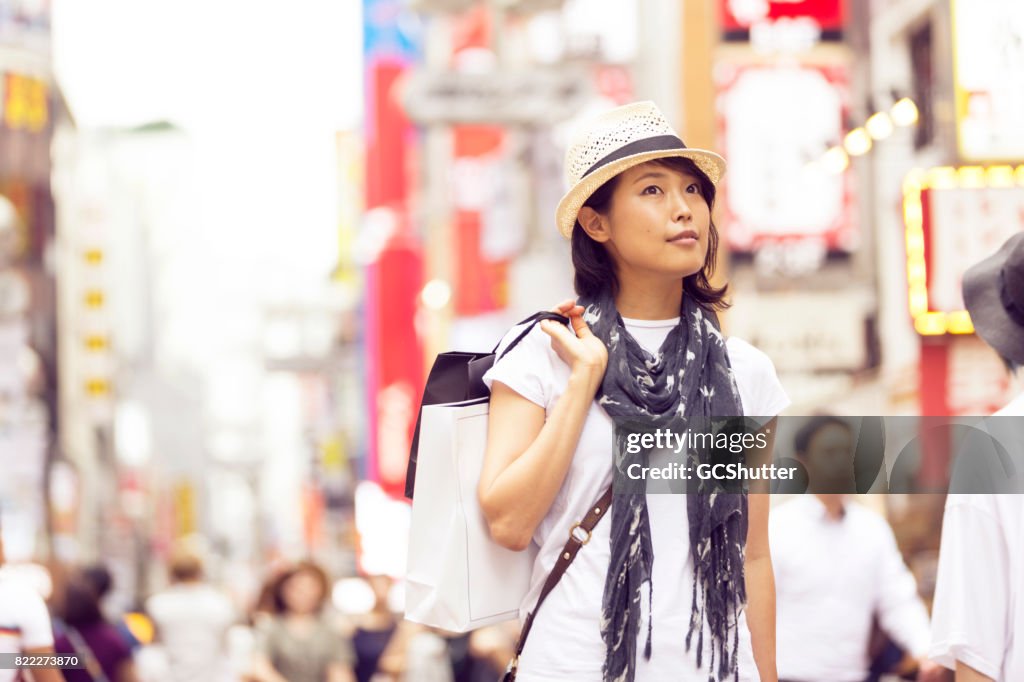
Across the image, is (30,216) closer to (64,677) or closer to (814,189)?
(814,189)

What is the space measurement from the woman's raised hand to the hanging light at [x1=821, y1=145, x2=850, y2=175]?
10647 mm

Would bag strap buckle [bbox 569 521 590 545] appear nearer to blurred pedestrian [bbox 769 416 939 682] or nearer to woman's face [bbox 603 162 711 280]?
woman's face [bbox 603 162 711 280]

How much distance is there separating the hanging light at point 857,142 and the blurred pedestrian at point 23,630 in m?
9.39

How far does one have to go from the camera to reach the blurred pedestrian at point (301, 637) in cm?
1008

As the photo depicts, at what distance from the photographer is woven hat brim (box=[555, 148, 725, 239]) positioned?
3.01 m

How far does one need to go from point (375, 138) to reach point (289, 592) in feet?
156

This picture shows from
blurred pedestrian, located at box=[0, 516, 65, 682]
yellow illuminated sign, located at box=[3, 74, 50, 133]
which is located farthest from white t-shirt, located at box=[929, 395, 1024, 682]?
yellow illuminated sign, located at box=[3, 74, 50, 133]

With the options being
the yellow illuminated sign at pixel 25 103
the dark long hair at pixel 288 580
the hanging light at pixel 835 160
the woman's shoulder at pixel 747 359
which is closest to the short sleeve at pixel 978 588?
the woman's shoulder at pixel 747 359

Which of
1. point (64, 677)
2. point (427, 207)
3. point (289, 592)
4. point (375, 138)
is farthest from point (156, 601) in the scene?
point (375, 138)

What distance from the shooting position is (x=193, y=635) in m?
9.70

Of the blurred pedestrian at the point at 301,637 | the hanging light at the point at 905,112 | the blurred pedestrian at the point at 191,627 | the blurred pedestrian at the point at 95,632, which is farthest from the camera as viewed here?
the hanging light at the point at 905,112

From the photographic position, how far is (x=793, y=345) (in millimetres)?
13281

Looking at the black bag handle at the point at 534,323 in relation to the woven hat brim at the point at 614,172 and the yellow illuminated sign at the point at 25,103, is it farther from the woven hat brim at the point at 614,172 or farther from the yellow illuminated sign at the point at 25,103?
the yellow illuminated sign at the point at 25,103

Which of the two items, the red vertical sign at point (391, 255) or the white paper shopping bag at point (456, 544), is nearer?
the white paper shopping bag at point (456, 544)
